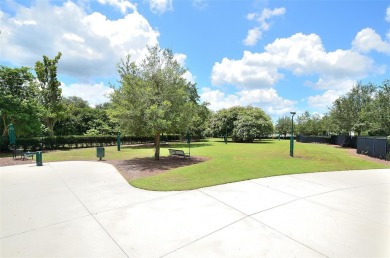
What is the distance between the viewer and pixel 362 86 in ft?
110

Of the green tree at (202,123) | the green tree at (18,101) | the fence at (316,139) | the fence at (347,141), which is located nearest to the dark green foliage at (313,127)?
the fence at (316,139)

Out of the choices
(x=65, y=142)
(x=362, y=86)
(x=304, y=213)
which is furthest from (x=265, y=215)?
(x=362, y=86)

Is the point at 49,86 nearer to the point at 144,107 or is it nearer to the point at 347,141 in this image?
the point at 144,107

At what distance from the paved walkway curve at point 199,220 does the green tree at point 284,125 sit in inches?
2405

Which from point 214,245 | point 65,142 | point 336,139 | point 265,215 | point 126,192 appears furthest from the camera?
point 336,139

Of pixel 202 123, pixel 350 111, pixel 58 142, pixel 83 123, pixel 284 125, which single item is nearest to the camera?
pixel 58 142

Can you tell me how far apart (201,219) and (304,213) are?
2450 millimetres

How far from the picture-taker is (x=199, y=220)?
465cm

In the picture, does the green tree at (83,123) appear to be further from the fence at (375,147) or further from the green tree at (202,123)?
the fence at (375,147)

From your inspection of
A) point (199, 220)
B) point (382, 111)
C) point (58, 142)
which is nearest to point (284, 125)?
point (382, 111)

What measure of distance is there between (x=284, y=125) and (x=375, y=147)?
162 ft

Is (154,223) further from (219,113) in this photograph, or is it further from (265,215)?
(219,113)

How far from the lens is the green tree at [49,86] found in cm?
2534

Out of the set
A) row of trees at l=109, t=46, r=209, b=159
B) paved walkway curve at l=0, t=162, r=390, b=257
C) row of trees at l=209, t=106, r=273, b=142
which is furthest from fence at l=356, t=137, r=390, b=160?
row of trees at l=209, t=106, r=273, b=142
